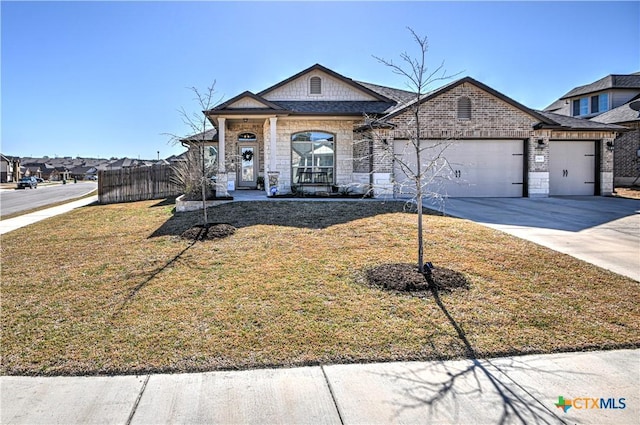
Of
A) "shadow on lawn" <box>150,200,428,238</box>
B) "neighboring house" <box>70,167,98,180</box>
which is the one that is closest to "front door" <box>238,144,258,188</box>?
"shadow on lawn" <box>150,200,428,238</box>

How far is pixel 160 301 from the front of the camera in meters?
5.75

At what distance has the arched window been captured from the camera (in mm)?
16556

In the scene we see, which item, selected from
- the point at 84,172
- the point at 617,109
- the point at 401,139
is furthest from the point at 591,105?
the point at 84,172

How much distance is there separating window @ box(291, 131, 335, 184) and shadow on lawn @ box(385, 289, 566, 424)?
48.0 ft

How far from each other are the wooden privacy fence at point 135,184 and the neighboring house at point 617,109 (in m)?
22.5

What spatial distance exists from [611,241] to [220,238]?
27.6 feet

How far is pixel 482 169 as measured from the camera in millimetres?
17406

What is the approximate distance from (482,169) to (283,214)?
384 inches

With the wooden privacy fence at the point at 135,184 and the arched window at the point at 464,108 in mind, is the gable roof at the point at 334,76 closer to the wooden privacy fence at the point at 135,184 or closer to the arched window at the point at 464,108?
the arched window at the point at 464,108

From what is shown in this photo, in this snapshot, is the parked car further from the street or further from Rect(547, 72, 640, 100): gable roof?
Rect(547, 72, 640, 100): gable roof

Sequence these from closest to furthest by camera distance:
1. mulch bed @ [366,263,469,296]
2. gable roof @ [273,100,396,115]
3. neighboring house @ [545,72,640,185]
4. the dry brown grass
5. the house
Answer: the dry brown grass
mulch bed @ [366,263,469,296]
the house
gable roof @ [273,100,396,115]
neighboring house @ [545,72,640,185]

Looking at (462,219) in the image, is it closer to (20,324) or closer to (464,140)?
(464,140)

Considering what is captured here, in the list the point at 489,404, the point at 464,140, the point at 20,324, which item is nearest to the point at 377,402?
the point at 489,404

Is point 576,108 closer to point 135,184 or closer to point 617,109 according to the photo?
point 617,109
